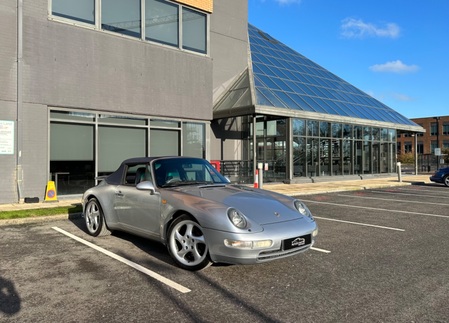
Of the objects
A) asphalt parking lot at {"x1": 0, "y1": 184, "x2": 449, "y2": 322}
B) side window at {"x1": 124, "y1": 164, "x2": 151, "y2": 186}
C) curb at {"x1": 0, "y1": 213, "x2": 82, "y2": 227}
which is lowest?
asphalt parking lot at {"x1": 0, "y1": 184, "x2": 449, "y2": 322}

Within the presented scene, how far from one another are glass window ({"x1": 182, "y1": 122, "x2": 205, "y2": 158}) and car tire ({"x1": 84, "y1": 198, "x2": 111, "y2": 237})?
7.91m

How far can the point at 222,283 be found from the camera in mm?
4398

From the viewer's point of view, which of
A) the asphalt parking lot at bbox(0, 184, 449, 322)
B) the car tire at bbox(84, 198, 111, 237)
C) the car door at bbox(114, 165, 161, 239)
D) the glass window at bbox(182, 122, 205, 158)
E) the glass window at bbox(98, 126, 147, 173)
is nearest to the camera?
the asphalt parking lot at bbox(0, 184, 449, 322)

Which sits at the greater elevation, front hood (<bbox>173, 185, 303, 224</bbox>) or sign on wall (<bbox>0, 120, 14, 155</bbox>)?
sign on wall (<bbox>0, 120, 14, 155</bbox>)

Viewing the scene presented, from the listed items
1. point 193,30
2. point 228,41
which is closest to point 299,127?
point 228,41

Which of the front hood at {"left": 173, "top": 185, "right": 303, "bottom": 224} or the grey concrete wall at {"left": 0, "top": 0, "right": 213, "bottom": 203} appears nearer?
the front hood at {"left": 173, "top": 185, "right": 303, "bottom": 224}

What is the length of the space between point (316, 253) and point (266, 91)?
1345 centimetres

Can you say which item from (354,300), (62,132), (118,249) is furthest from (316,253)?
(62,132)

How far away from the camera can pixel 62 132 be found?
11.8 metres

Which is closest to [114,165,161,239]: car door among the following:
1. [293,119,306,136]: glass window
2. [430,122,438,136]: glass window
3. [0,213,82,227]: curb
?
[0,213,82,227]: curb

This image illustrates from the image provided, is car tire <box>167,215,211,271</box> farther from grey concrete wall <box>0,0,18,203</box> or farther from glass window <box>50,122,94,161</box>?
glass window <box>50,122,94,161</box>

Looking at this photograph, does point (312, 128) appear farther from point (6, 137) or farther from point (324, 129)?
point (6, 137)

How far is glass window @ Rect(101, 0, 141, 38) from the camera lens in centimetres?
1272

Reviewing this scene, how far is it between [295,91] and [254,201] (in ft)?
53.9
